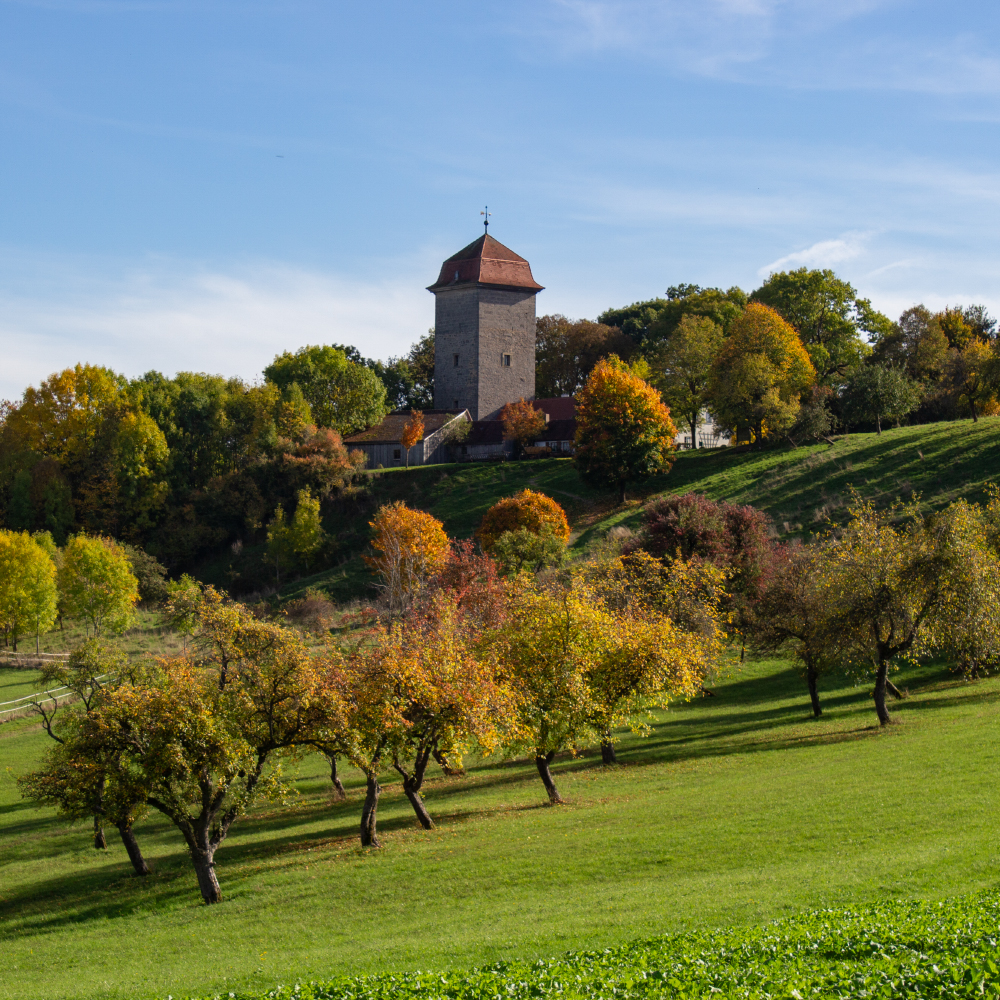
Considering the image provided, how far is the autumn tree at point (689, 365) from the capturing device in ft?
242

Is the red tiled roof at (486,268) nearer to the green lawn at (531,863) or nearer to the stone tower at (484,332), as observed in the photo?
the stone tower at (484,332)

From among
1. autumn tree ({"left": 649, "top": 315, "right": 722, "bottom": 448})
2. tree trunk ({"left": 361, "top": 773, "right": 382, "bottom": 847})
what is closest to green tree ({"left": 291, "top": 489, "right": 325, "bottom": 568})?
autumn tree ({"left": 649, "top": 315, "right": 722, "bottom": 448})

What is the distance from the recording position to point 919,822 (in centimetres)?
1669

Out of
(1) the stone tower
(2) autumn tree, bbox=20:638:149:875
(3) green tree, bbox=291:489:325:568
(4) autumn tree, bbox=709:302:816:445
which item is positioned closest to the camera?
(2) autumn tree, bbox=20:638:149:875

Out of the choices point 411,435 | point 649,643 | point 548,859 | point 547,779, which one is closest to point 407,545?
point 411,435

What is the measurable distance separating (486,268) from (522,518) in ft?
131

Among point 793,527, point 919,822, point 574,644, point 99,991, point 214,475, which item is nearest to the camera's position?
point 99,991

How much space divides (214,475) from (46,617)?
25753 mm

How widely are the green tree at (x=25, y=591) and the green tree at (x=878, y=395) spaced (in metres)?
55.3

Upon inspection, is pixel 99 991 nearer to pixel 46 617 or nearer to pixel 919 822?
pixel 919 822

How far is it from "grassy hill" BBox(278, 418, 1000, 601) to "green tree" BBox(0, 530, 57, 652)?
14.5 m

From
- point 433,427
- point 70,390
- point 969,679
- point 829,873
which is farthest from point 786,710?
point 70,390

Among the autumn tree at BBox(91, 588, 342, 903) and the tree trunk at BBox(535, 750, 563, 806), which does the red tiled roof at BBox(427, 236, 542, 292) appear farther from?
Result: the autumn tree at BBox(91, 588, 342, 903)

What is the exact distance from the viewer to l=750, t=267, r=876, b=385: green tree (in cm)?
7800
